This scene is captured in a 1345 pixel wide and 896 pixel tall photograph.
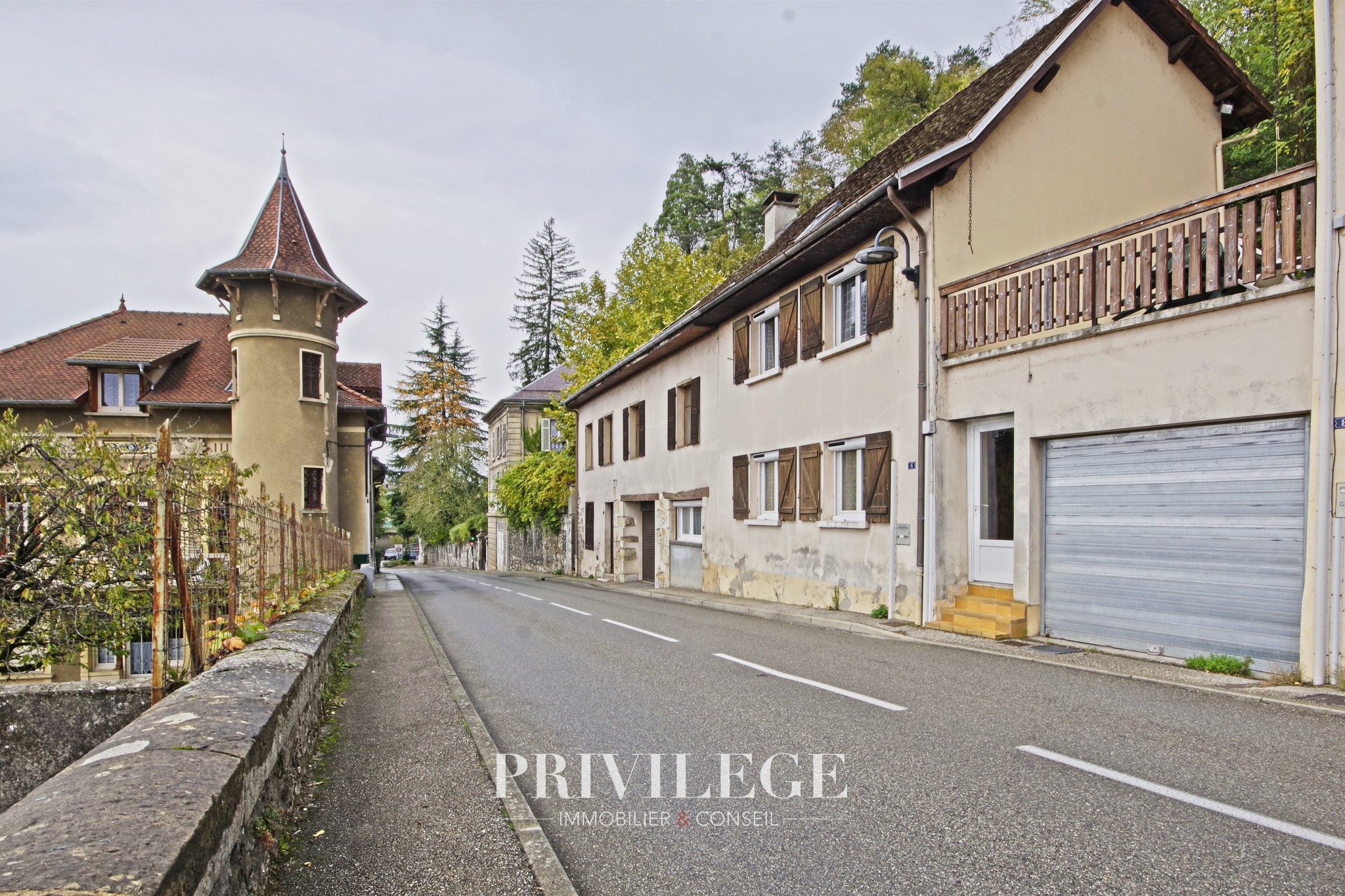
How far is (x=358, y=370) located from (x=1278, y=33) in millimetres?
33297

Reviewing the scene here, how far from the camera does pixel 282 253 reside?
89.7ft

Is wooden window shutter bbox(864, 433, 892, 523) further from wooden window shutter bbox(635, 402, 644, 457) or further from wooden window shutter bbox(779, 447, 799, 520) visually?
wooden window shutter bbox(635, 402, 644, 457)

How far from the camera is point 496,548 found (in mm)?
47344

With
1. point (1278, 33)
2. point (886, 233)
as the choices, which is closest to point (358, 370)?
point (886, 233)

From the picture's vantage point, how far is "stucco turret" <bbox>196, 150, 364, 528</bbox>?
2641 cm

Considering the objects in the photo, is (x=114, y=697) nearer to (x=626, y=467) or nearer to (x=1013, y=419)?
(x=1013, y=419)

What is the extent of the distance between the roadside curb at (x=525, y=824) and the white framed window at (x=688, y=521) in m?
14.6

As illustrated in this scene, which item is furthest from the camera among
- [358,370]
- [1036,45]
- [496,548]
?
[496,548]

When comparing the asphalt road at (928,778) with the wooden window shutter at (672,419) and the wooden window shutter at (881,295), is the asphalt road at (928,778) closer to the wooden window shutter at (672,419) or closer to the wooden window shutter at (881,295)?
the wooden window shutter at (881,295)

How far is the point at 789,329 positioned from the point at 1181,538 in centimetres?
863

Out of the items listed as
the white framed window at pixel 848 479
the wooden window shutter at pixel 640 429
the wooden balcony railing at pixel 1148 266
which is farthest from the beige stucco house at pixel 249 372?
the wooden balcony railing at pixel 1148 266

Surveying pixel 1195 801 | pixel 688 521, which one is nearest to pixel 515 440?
pixel 688 521

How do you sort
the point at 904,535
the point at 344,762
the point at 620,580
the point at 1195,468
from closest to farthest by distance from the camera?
the point at 344,762 → the point at 1195,468 → the point at 904,535 → the point at 620,580

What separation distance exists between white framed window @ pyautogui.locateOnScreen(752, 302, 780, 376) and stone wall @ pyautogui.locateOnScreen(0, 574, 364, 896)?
13476 mm
